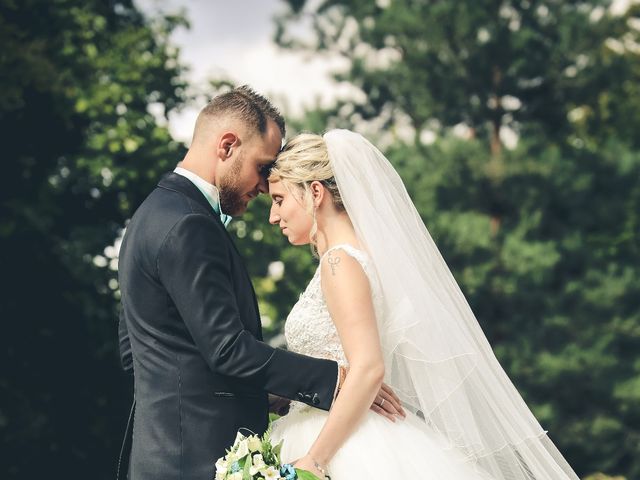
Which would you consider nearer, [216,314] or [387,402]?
[216,314]

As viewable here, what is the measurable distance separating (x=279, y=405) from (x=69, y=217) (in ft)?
17.6

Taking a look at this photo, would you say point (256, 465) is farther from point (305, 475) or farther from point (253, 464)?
point (305, 475)

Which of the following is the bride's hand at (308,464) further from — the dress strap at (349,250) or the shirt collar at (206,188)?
the shirt collar at (206,188)

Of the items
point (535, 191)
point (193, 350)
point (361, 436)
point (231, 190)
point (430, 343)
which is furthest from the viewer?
point (535, 191)

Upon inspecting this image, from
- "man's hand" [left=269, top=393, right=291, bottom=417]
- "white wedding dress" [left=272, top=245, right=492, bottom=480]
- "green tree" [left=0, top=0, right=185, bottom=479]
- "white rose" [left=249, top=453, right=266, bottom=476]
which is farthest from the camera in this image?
"green tree" [left=0, top=0, right=185, bottom=479]

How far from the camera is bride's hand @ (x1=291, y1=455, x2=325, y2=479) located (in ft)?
11.0

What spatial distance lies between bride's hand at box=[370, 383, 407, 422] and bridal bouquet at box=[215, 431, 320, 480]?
0.48 metres

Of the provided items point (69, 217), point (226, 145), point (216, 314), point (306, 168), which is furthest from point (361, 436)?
point (69, 217)

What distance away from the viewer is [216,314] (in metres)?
3.15

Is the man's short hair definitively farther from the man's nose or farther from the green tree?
the green tree

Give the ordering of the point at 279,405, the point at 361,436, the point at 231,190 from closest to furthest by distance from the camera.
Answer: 1. the point at 361,436
2. the point at 231,190
3. the point at 279,405

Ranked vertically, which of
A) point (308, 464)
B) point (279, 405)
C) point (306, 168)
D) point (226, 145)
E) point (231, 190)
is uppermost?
point (306, 168)

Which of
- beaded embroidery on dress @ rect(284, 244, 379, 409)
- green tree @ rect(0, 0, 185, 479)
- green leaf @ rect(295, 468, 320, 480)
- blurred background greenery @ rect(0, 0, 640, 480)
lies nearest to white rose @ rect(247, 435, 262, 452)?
green leaf @ rect(295, 468, 320, 480)

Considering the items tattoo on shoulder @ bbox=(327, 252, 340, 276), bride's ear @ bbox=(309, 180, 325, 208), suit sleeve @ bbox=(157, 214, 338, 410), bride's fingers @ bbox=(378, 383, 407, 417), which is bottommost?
suit sleeve @ bbox=(157, 214, 338, 410)
